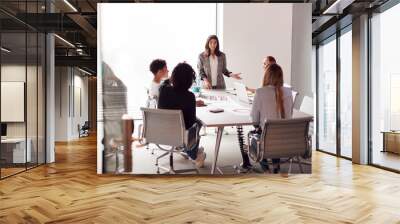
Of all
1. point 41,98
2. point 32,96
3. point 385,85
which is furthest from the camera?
point 41,98

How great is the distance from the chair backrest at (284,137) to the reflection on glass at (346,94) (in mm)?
2967

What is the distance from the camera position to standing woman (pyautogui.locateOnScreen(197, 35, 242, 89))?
19.3 feet

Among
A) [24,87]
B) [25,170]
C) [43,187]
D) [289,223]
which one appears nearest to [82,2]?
[24,87]

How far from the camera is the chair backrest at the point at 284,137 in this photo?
5746mm

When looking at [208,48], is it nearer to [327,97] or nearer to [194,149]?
[194,149]

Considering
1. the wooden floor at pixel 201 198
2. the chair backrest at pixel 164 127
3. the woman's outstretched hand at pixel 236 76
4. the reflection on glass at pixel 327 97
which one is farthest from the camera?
the reflection on glass at pixel 327 97

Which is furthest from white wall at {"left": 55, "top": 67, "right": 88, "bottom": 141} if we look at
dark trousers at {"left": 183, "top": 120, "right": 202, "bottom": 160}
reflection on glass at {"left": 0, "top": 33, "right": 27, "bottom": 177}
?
dark trousers at {"left": 183, "top": 120, "right": 202, "bottom": 160}

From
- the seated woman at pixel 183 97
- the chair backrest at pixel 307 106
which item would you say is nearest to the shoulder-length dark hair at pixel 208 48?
the seated woman at pixel 183 97

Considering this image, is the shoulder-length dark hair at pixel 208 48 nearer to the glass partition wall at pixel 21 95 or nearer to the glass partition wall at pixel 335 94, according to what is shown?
the glass partition wall at pixel 21 95

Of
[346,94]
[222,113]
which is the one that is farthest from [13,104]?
[346,94]

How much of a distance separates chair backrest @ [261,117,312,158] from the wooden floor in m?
0.45

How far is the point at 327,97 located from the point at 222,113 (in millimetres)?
5171

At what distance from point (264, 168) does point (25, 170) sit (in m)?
4.15

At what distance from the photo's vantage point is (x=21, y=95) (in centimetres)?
688
